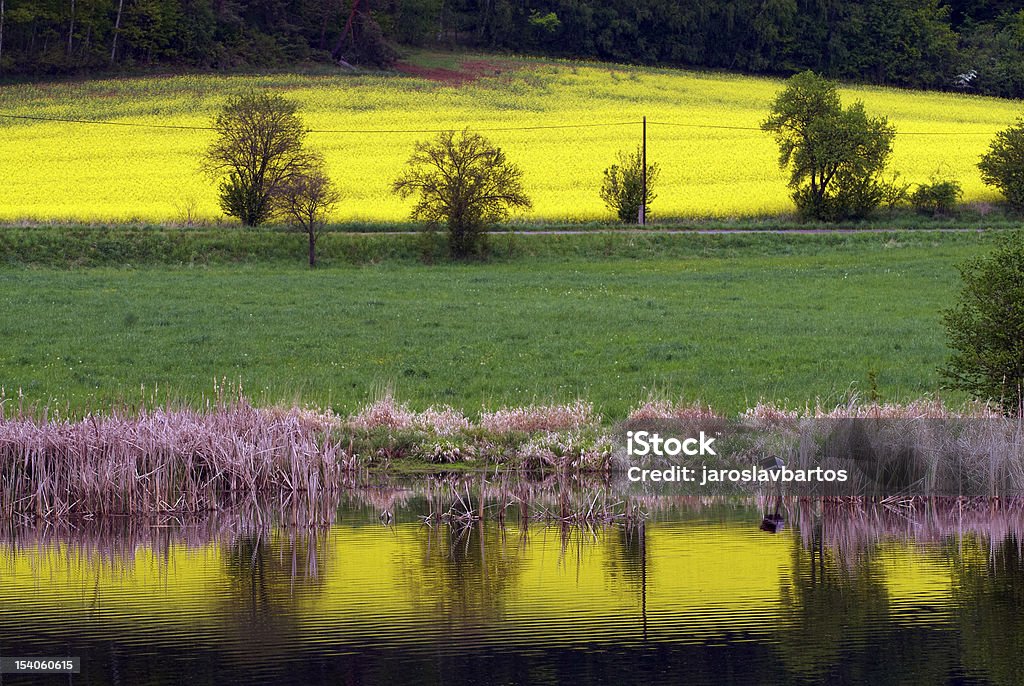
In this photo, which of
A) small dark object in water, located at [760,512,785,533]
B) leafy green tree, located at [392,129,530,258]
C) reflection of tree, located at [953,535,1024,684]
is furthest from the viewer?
leafy green tree, located at [392,129,530,258]

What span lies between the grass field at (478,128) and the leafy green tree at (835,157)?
2.20 metres

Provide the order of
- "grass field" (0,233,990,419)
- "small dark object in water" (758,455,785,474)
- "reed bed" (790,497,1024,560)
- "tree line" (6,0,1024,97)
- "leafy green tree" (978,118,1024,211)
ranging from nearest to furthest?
"reed bed" (790,497,1024,560), "small dark object in water" (758,455,785,474), "grass field" (0,233,990,419), "leafy green tree" (978,118,1024,211), "tree line" (6,0,1024,97)

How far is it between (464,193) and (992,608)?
39.2m

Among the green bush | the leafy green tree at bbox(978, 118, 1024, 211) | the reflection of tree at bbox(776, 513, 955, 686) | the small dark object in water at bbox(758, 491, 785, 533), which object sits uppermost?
the leafy green tree at bbox(978, 118, 1024, 211)

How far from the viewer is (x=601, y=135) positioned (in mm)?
74000

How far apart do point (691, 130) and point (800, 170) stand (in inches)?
733

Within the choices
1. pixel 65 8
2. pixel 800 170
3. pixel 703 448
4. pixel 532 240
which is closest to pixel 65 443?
pixel 703 448

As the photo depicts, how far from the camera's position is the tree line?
301ft

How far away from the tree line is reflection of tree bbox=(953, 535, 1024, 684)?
84.2 meters

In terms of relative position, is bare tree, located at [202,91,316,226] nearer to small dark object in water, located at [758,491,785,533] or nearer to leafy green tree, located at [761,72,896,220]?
leafy green tree, located at [761,72,896,220]

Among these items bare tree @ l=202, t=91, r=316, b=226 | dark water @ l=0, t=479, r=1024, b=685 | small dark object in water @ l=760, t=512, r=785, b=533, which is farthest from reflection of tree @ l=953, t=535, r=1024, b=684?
bare tree @ l=202, t=91, r=316, b=226

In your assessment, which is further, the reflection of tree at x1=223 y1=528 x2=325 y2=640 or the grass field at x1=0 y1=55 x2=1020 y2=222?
the grass field at x1=0 y1=55 x2=1020 y2=222

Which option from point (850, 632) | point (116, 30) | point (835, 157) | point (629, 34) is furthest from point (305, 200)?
point (629, 34)

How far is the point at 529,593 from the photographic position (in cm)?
1202
